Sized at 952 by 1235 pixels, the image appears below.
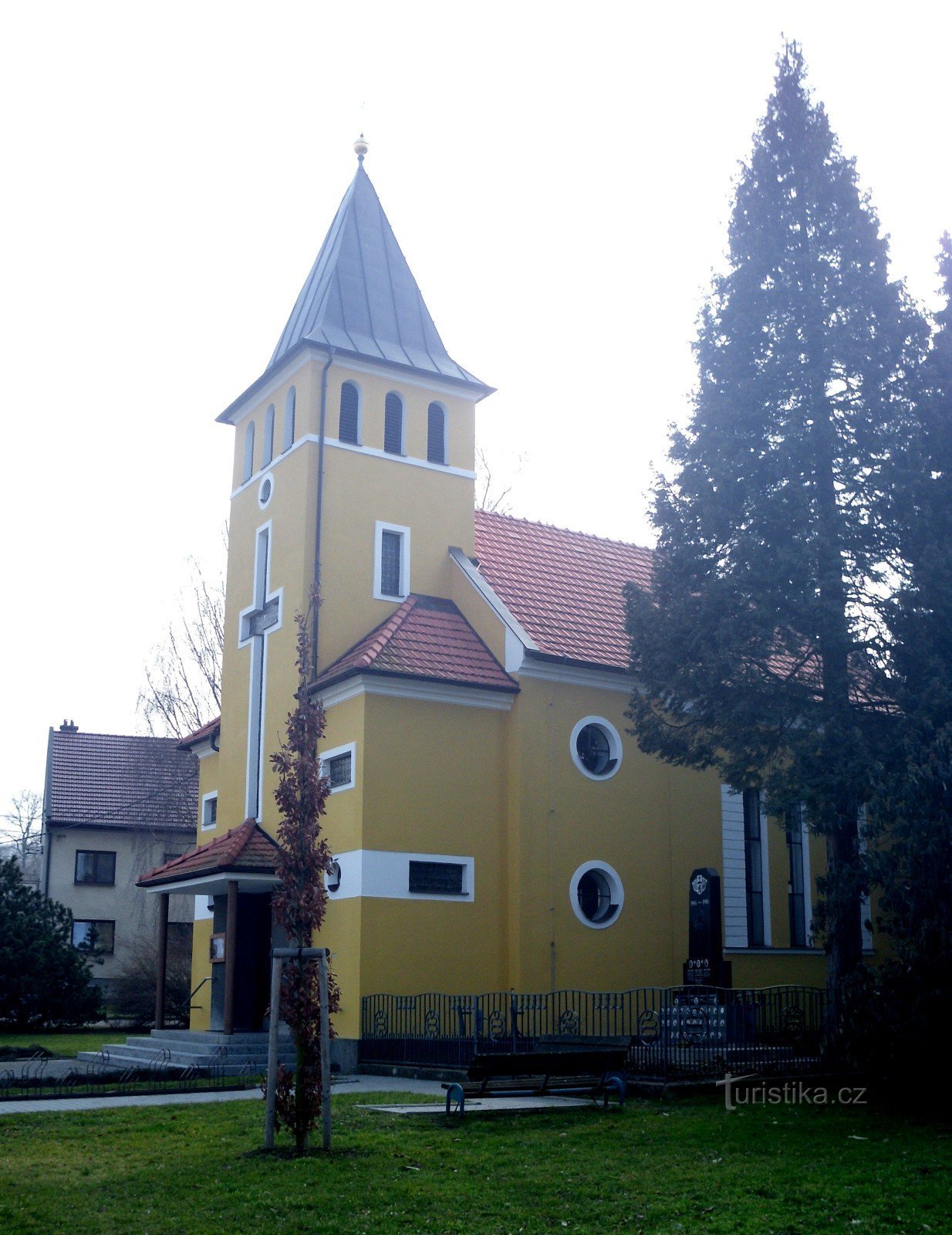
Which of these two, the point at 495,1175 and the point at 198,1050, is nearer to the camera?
the point at 495,1175

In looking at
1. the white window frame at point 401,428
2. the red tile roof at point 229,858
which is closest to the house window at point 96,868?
the red tile roof at point 229,858

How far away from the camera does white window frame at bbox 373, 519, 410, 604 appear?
23469 mm

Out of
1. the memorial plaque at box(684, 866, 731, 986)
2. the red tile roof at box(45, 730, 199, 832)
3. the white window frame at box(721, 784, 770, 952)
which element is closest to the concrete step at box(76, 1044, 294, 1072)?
the memorial plaque at box(684, 866, 731, 986)

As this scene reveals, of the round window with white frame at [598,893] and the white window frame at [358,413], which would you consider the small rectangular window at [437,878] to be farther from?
the white window frame at [358,413]

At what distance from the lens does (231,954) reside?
20766 mm

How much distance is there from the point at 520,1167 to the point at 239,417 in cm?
1973

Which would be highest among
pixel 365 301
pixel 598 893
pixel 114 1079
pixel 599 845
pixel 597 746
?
pixel 365 301

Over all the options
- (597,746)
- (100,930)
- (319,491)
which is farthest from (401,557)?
(100,930)

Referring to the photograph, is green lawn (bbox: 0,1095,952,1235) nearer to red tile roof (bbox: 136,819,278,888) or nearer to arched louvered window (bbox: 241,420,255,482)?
red tile roof (bbox: 136,819,278,888)

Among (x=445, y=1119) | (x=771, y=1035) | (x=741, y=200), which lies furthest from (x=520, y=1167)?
(x=741, y=200)

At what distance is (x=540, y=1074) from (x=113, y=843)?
31974 mm

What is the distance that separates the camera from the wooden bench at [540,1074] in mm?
13031

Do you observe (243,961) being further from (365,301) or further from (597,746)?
(365,301)

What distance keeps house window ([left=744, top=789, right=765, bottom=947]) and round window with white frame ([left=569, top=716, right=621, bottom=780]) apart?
303 cm
